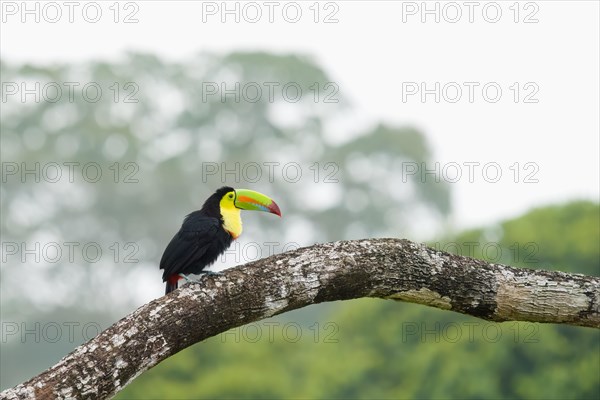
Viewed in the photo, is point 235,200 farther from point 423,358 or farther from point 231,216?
point 423,358

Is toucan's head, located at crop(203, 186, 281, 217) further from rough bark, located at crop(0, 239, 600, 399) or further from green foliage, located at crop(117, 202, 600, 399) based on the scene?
green foliage, located at crop(117, 202, 600, 399)

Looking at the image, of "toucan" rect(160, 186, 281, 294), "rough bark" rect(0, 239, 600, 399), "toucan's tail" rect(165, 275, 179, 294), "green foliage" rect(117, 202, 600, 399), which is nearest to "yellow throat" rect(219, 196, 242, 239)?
"toucan" rect(160, 186, 281, 294)

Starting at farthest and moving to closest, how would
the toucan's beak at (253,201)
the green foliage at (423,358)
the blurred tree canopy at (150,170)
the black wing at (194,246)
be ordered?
1. the blurred tree canopy at (150,170)
2. the green foliage at (423,358)
3. the toucan's beak at (253,201)
4. the black wing at (194,246)

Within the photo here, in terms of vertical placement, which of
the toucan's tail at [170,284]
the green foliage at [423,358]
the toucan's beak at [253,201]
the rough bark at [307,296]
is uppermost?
the toucan's beak at [253,201]

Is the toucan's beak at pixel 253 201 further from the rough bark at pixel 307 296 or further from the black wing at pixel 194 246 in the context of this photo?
the rough bark at pixel 307 296

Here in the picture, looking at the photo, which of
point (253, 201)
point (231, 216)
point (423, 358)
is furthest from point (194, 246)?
point (423, 358)

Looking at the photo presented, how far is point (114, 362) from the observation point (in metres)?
4.52

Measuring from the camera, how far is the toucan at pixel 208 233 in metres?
6.56

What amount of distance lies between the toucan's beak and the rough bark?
164 cm

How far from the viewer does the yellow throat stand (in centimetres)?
682

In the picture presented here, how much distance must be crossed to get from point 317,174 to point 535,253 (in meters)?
28.9

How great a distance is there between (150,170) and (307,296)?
38801mm

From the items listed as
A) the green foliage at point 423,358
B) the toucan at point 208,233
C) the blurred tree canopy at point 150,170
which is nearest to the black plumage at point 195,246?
the toucan at point 208,233

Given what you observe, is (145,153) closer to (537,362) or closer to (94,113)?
(94,113)
